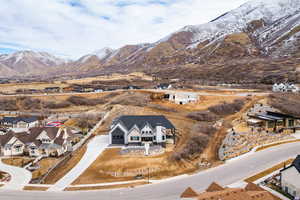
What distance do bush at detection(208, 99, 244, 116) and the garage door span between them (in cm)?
3247

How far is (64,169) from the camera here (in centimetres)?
3662

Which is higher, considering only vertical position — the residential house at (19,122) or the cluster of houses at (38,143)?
the residential house at (19,122)

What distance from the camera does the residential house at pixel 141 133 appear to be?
1802 inches

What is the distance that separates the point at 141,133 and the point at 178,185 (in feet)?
56.8

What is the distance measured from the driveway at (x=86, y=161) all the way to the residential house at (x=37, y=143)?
16.4ft

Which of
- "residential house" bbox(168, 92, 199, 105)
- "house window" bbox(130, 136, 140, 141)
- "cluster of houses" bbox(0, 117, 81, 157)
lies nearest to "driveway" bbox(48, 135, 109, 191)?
"cluster of houses" bbox(0, 117, 81, 157)

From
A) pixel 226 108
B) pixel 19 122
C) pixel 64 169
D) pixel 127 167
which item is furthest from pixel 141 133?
pixel 19 122

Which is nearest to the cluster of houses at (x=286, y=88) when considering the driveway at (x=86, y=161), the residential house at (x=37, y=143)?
the driveway at (x=86, y=161)

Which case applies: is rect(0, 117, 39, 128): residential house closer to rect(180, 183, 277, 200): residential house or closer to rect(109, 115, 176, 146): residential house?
rect(109, 115, 176, 146): residential house

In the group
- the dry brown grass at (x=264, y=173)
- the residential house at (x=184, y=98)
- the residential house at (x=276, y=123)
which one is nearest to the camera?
the dry brown grass at (x=264, y=173)

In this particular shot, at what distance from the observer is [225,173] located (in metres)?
33.8

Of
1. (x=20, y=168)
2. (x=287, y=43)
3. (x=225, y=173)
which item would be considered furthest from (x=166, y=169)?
(x=287, y=43)

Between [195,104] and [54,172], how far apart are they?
50.9 meters

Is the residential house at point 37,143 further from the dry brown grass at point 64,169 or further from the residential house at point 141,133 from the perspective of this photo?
the residential house at point 141,133
